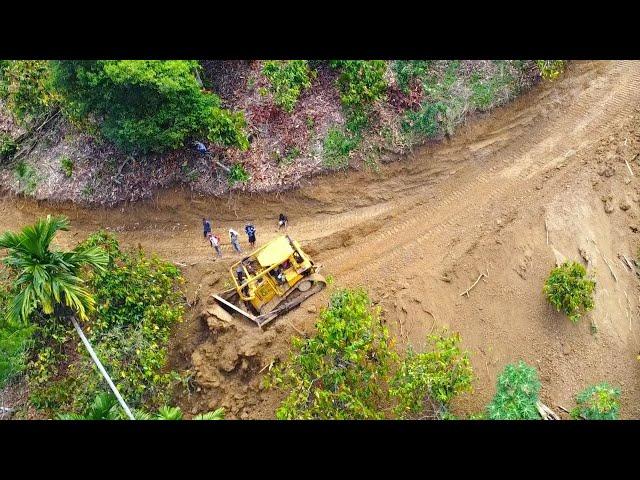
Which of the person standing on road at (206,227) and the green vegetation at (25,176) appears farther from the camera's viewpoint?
the green vegetation at (25,176)

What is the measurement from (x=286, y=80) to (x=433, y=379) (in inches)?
479

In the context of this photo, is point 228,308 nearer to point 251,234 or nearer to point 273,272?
point 273,272

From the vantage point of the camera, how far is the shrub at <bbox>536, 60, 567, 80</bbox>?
62.9ft

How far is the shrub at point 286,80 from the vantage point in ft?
65.7

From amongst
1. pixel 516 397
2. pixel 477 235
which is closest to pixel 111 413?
pixel 516 397

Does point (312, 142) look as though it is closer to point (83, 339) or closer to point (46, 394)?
point (83, 339)

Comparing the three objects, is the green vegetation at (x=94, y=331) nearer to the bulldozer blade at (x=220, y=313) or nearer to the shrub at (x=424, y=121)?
the bulldozer blade at (x=220, y=313)

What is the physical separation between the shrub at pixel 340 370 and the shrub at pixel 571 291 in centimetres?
551

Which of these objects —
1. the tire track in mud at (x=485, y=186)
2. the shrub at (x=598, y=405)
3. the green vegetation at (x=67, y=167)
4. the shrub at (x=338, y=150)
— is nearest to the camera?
the shrub at (x=598, y=405)

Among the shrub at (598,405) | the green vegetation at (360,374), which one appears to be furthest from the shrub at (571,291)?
the green vegetation at (360,374)

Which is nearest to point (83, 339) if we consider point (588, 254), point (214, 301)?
point (214, 301)

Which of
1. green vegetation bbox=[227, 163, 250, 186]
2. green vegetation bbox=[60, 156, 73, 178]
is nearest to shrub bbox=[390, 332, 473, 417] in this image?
green vegetation bbox=[227, 163, 250, 186]

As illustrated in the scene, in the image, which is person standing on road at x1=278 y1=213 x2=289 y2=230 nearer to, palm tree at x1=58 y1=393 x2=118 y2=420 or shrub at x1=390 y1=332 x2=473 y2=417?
shrub at x1=390 y1=332 x2=473 y2=417

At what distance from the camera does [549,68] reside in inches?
757
